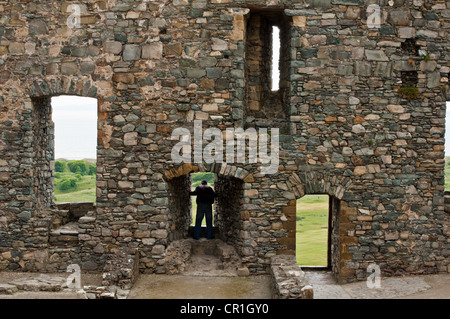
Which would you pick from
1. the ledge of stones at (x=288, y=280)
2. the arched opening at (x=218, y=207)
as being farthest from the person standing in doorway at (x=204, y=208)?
the ledge of stones at (x=288, y=280)

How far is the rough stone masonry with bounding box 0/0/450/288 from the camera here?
328 inches

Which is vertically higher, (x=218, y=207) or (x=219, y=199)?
(x=219, y=199)

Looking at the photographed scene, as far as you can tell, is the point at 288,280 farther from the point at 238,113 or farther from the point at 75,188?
the point at 75,188

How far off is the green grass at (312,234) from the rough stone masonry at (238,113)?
96.4 inches

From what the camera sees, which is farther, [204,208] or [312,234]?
[312,234]

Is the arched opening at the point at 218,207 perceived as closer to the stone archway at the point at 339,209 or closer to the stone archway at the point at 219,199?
the stone archway at the point at 219,199

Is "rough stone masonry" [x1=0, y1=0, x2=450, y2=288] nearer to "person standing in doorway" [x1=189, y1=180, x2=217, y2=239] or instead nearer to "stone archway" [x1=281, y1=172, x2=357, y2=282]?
"stone archway" [x1=281, y1=172, x2=357, y2=282]

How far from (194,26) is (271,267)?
4733 mm

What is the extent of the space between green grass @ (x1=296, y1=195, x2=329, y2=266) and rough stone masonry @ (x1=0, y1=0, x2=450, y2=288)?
2447 millimetres

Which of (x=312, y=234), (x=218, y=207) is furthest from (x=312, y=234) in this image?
(x=218, y=207)

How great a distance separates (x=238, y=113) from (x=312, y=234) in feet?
20.5

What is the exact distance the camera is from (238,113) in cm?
831

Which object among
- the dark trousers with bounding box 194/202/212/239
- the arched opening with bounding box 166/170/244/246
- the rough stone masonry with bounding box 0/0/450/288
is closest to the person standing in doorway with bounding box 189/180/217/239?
the dark trousers with bounding box 194/202/212/239

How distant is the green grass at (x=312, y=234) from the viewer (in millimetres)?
10938
